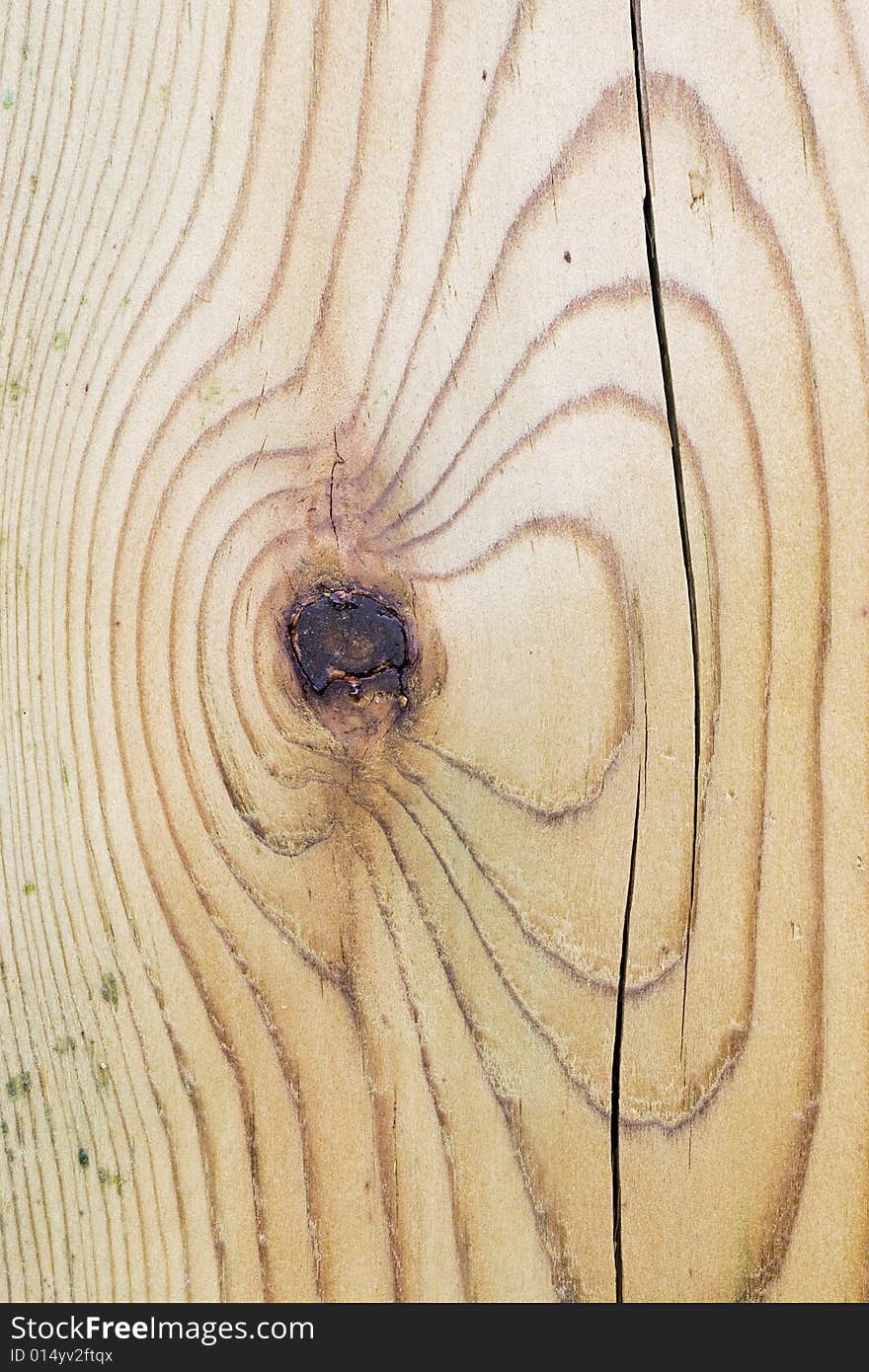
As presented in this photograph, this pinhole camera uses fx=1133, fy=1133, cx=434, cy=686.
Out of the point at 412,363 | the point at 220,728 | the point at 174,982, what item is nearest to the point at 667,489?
the point at 412,363

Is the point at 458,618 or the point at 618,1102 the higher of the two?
the point at 458,618

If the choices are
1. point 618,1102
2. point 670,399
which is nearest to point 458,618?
point 670,399

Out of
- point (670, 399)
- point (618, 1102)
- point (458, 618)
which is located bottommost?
A: point (618, 1102)

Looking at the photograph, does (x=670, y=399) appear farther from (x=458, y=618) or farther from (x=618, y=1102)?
(x=618, y=1102)

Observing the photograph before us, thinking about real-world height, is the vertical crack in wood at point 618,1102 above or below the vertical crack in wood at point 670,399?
below

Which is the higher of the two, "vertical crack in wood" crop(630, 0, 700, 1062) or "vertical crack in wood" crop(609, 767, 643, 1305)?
"vertical crack in wood" crop(630, 0, 700, 1062)
